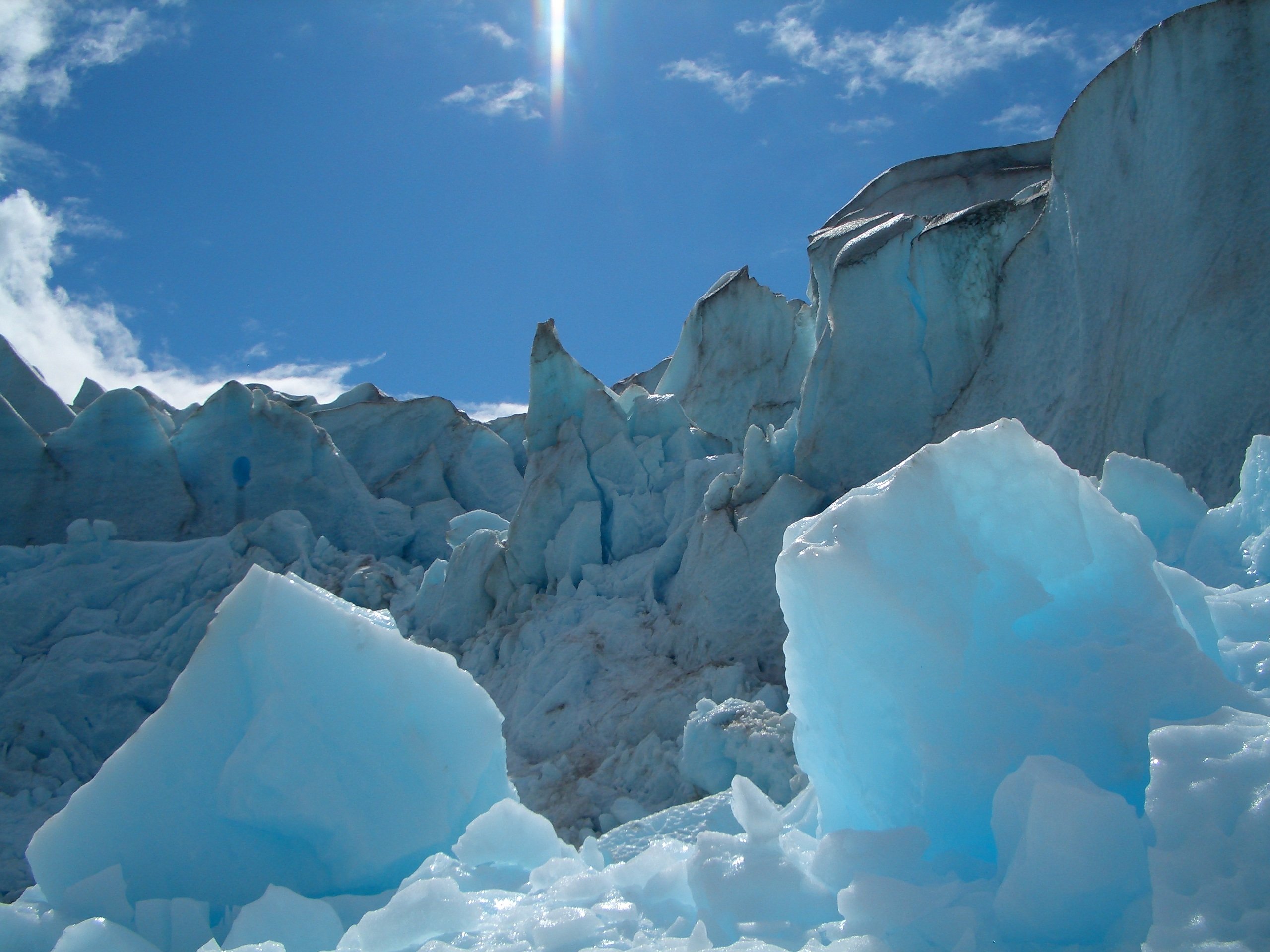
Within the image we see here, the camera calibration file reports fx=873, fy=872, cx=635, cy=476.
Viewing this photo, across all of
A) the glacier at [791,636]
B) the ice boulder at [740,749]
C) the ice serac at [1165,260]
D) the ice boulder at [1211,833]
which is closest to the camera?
the ice boulder at [1211,833]

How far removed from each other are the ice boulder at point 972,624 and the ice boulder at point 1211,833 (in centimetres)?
18

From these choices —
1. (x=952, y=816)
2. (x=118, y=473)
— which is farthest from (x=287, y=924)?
(x=118, y=473)

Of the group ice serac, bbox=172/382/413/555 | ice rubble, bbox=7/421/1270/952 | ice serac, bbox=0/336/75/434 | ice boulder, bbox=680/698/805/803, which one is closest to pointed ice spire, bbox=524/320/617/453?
ice serac, bbox=172/382/413/555

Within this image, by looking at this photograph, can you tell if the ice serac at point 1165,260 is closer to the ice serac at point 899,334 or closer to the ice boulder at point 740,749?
the ice serac at point 899,334

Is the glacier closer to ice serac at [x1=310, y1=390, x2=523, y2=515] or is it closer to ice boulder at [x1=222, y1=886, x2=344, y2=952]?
ice boulder at [x1=222, y1=886, x2=344, y2=952]

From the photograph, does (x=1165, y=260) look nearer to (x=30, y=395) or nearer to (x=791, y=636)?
(x=791, y=636)

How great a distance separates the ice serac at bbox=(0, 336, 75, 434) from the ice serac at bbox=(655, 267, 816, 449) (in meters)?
12.3

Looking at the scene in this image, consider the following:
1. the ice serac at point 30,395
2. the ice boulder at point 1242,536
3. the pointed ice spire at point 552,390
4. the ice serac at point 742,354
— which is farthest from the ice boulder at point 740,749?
the ice serac at point 30,395

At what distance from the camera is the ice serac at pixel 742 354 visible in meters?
12.7

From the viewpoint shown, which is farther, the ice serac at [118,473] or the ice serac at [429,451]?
the ice serac at [429,451]

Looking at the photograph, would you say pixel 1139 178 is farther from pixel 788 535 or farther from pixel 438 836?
pixel 438 836

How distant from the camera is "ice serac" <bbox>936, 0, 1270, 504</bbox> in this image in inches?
197

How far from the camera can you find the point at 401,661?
3.29m

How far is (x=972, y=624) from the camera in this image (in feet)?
7.09
